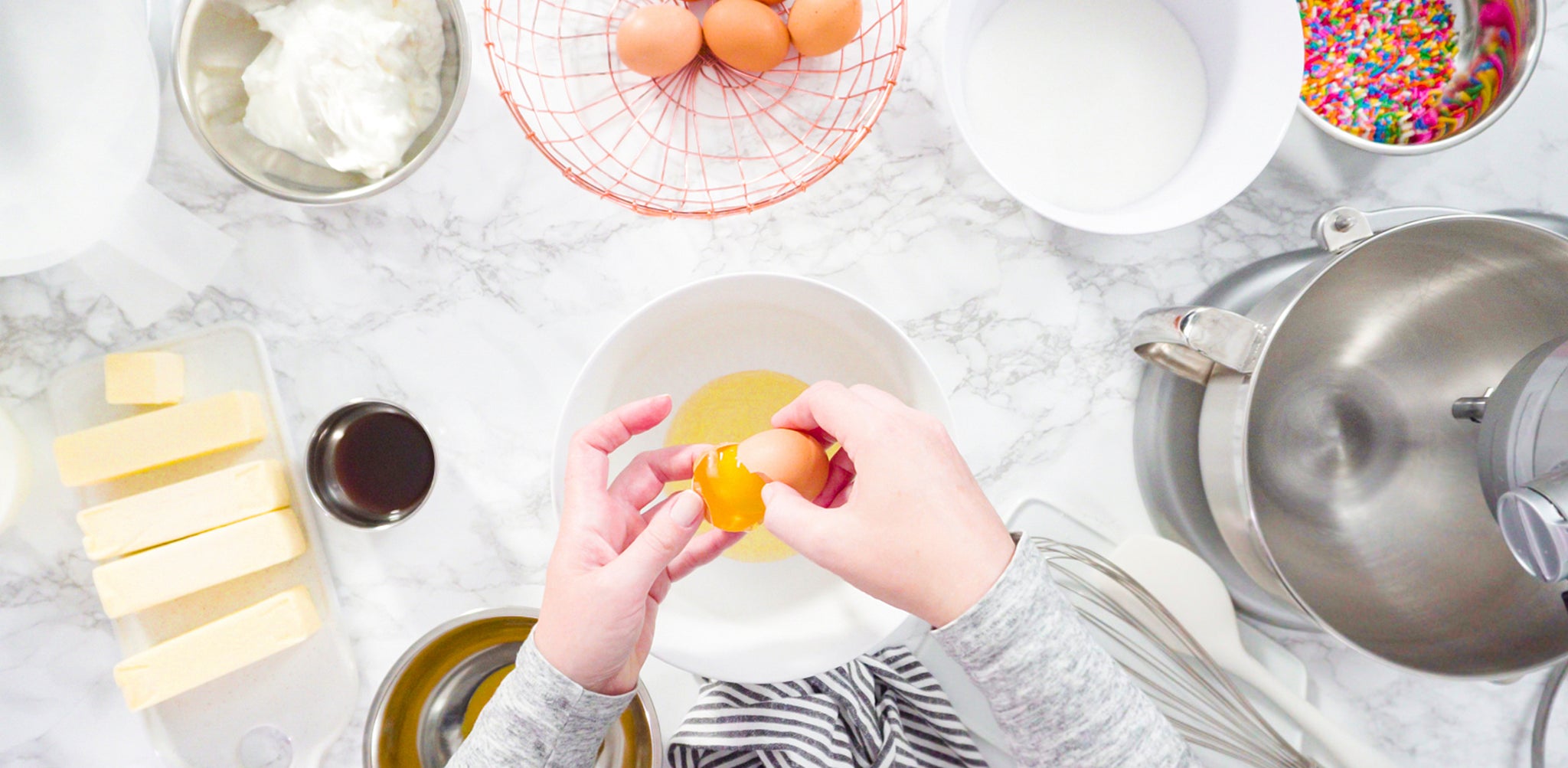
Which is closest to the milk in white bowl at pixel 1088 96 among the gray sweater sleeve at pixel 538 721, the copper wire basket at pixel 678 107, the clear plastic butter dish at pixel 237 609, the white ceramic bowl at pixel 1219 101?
the white ceramic bowl at pixel 1219 101

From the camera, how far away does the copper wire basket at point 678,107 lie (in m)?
0.95

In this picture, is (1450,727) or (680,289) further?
(1450,727)

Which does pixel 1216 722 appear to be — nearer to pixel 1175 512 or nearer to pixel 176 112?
pixel 1175 512

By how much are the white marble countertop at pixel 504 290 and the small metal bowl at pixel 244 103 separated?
57mm

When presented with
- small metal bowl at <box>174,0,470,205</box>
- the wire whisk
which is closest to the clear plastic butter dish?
small metal bowl at <box>174,0,470,205</box>

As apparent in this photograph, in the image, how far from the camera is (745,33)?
2.82ft

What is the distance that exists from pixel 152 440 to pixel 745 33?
28.8 inches

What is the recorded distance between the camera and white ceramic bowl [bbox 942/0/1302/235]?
83 centimetres

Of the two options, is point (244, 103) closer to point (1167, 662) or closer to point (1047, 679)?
point (1047, 679)

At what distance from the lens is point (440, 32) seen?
0.88 m

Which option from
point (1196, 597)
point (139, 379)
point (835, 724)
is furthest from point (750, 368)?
point (139, 379)

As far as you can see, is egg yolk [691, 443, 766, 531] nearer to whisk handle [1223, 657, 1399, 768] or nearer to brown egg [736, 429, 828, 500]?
brown egg [736, 429, 828, 500]

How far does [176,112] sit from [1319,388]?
1.25 meters

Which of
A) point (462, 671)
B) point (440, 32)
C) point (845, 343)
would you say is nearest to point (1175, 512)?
→ point (845, 343)
